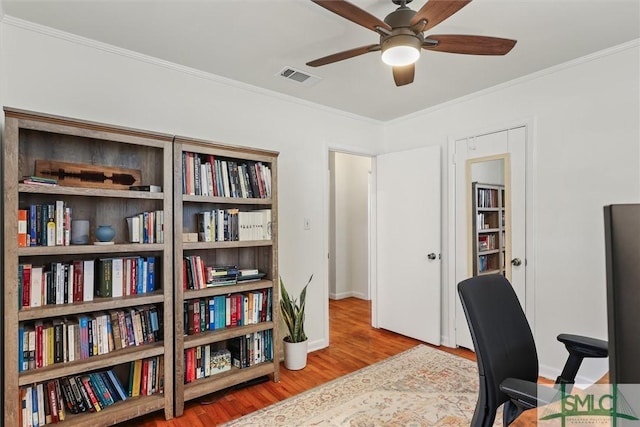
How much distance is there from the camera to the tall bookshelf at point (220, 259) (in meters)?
2.32

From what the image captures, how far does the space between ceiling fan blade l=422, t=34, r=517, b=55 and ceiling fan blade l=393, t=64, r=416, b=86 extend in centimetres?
22

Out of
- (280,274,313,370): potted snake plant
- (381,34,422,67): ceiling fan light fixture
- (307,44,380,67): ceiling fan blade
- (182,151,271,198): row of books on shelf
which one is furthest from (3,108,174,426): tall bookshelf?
(381,34,422,67): ceiling fan light fixture

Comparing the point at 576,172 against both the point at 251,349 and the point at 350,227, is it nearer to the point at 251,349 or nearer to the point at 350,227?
the point at 251,349

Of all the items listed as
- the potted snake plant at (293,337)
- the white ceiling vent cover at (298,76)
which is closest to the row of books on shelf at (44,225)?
the potted snake plant at (293,337)

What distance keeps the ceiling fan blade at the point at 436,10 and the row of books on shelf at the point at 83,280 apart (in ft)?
6.98

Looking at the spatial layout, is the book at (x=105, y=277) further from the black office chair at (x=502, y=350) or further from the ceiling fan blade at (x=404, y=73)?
the ceiling fan blade at (x=404, y=73)

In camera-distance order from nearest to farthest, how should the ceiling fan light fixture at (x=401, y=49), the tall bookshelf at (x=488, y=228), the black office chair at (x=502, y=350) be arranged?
1. the black office chair at (x=502, y=350)
2. the ceiling fan light fixture at (x=401, y=49)
3. the tall bookshelf at (x=488, y=228)

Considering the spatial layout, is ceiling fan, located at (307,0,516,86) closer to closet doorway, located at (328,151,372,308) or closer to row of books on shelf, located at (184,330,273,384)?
row of books on shelf, located at (184,330,273,384)

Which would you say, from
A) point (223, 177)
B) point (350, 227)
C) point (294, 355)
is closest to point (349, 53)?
point (223, 177)

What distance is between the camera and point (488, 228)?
10.5ft

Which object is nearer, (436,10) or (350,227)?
(436,10)

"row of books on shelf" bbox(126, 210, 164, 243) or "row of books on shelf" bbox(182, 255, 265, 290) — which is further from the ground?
"row of books on shelf" bbox(126, 210, 164, 243)

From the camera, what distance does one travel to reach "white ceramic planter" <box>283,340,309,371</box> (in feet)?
9.67

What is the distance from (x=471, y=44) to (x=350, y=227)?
13.6ft
